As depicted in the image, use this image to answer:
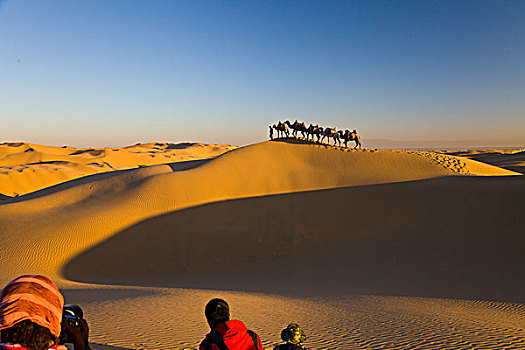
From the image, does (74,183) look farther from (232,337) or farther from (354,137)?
(232,337)

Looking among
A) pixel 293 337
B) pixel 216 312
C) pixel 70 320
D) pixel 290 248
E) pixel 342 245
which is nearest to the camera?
pixel 70 320

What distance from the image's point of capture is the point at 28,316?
5.71ft

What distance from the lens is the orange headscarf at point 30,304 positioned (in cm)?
173

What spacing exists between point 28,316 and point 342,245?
52.6 ft

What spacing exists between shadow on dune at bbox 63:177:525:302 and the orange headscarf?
1075cm

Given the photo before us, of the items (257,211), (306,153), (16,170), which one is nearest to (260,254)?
(257,211)

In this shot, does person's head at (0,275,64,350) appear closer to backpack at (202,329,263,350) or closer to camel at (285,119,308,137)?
backpack at (202,329,263,350)

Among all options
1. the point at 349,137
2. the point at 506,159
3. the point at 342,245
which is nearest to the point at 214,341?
the point at 342,245

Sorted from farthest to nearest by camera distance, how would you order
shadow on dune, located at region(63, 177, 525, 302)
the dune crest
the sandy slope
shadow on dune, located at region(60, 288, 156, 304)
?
1. the sandy slope
2. the dune crest
3. shadow on dune, located at region(63, 177, 525, 302)
4. shadow on dune, located at region(60, 288, 156, 304)

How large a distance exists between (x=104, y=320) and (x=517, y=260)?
14643 mm

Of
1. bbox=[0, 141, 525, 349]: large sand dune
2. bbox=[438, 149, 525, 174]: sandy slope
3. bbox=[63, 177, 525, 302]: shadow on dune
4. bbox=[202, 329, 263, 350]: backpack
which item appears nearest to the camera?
bbox=[202, 329, 263, 350]: backpack

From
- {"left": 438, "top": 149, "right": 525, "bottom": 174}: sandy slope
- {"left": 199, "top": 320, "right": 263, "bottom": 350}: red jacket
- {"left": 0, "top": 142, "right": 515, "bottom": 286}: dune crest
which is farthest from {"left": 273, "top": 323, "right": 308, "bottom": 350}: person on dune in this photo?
{"left": 438, "top": 149, "right": 525, "bottom": 174}: sandy slope

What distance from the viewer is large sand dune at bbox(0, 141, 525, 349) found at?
8422 mm

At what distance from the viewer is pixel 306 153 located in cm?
2958
